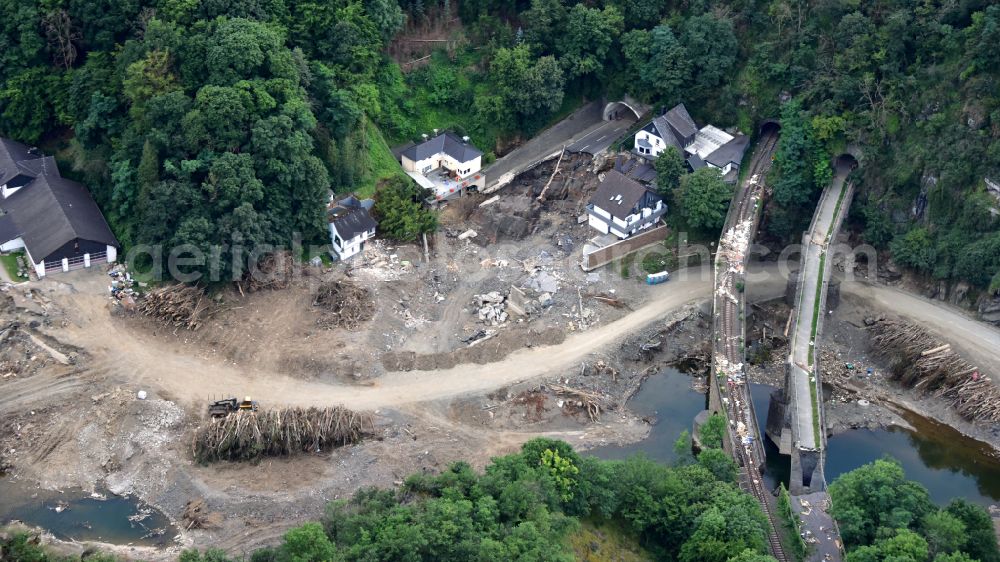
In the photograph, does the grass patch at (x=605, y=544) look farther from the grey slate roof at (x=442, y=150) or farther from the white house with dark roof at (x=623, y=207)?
the grey slate roof at (x=442, y=150)

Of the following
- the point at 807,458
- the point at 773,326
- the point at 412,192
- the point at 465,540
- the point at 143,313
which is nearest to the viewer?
the point at 465,540

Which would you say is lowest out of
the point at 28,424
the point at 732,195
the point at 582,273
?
the point at 28,424

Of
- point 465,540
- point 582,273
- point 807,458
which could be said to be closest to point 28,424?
point 465,540

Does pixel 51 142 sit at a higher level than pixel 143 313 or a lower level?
higher

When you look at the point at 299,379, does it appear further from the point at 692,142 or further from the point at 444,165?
the point at 692,142

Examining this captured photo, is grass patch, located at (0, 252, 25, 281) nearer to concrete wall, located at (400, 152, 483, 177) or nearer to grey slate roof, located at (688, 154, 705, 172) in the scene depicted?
concrete wall, located at (400, 152, 483, 177)

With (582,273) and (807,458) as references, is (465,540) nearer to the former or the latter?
(807,458)

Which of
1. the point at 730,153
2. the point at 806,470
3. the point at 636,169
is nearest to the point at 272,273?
the point at 636,169

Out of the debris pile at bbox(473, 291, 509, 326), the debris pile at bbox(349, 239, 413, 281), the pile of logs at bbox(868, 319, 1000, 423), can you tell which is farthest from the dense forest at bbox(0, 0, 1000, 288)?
the debris pile at bbox(473, 291, 509, 326)
